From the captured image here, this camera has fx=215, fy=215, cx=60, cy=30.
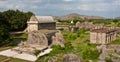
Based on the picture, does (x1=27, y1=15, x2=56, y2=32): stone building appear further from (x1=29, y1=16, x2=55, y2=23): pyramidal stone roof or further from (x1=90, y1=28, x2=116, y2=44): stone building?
(x1=90, y1=28, x2=116, y2=44): stone building

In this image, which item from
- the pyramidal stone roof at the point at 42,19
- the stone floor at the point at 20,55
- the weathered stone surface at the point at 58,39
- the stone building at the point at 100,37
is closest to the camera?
the stone floor at the point at 20,55

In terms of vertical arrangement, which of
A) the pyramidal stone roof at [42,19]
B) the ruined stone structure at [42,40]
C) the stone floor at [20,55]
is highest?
the pyramidal stone roof at [42,19]

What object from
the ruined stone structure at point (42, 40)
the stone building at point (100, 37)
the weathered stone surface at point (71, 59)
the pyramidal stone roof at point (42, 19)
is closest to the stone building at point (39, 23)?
the pyramidal stone roof at point (42, 19)

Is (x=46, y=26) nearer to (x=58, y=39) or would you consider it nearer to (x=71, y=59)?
(x=58, y=39)

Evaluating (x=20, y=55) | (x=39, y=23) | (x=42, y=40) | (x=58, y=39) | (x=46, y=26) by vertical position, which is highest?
(x=39, y=23)

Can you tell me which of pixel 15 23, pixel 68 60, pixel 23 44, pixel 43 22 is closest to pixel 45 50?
pixel 23 44

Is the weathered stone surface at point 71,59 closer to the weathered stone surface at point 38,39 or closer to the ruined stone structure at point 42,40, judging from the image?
the ruined stone structure at point 42,40

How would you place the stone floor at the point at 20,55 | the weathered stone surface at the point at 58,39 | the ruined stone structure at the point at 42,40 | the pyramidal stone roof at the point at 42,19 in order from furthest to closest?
the pyramidal stone roof at the point at 42,19 < the ruined stone structure at the point at 42,40 < the weathered stone surface at the point at 58,39 < the stone floor at the point at 20,55

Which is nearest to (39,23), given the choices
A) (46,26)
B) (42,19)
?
(42,19)

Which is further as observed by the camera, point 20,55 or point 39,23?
point 39,23

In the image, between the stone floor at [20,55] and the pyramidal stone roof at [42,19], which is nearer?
the stone floor at [20,55]

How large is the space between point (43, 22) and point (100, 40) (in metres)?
28.7

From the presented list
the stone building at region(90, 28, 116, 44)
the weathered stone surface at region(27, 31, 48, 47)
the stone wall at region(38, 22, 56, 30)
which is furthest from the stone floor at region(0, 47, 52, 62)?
the stone wall at region(38, 22, 56, 30)

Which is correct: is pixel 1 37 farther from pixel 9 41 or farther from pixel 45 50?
pixel 45 50
